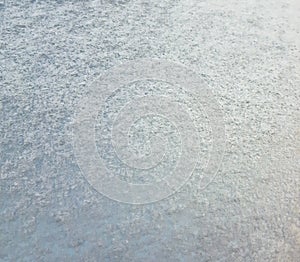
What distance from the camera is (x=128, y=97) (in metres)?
1.69

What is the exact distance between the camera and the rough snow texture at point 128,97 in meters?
1.43

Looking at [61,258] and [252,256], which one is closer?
[61,258]

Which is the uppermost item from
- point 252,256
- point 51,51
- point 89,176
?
point 51,51

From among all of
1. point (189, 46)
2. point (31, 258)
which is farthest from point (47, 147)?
point (189, 46)

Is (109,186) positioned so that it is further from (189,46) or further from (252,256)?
(189,46)

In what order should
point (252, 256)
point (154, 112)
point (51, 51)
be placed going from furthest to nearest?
point (51, 51)
point (154, 112)
point (252, 256)

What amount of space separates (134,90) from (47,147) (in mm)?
354

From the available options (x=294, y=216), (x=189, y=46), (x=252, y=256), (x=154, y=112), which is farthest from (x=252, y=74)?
(x=252, y=256)

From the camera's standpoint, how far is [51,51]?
179cm

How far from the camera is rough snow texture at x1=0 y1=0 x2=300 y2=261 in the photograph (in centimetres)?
143

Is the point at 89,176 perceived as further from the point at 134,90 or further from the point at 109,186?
the point at 134,90

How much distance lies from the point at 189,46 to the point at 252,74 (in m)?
0.25

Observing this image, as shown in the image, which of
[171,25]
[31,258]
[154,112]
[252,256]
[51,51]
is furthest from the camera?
[171,25]

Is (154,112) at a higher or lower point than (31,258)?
higher
